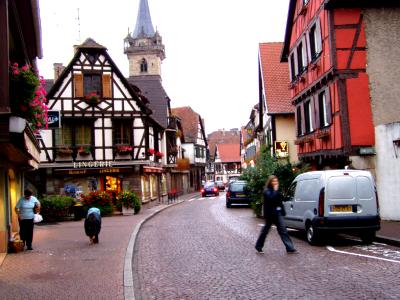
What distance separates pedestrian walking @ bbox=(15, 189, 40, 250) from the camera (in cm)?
1339

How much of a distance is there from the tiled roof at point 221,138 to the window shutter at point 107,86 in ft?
234

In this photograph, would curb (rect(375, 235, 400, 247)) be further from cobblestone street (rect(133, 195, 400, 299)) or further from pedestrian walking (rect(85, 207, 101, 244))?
pedestrian walking (rect(85, 207, 101, 244))

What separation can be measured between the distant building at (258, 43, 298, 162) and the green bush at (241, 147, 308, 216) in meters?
8.73

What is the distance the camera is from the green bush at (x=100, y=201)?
87.1 feet

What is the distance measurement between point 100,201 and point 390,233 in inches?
650

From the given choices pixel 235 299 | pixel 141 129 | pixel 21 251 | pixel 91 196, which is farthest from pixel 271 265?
pixel 141 129

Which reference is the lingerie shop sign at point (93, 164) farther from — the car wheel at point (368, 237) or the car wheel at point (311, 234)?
the car wheel at point (368, 237)

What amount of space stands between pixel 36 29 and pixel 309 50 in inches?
510

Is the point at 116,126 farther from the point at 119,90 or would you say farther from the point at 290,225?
the point at 290,225

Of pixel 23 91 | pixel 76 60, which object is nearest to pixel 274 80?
pixel 76 60

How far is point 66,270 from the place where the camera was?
1038 centimetres

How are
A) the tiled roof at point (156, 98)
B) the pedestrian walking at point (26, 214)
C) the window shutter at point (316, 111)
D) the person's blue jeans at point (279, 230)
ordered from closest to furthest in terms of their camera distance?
the person's blue jeans at point (279, 230), the pedestrian walking at point (26, 214), the window shutter at point (316, 111), the tiled roof at point (156, 98)

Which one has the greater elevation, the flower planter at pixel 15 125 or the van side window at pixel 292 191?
the flower planter at pixel 15 125

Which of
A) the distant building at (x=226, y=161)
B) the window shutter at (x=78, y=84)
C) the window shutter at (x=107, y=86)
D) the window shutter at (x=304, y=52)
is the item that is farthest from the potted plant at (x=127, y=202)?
the distant building at (x=226, y=161)
